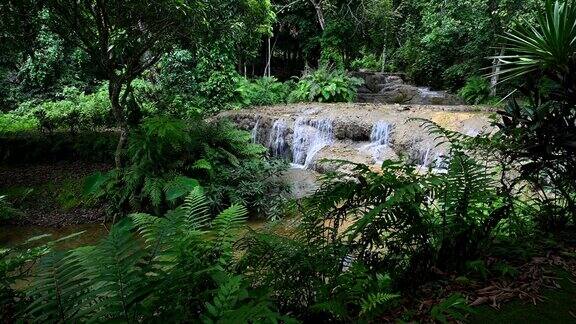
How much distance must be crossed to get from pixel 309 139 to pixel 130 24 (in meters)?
5.66

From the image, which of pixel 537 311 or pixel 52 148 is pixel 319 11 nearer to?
pixel 52 148

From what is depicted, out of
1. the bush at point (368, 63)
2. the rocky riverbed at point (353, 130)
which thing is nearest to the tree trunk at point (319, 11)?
the bush at point (368, 63)

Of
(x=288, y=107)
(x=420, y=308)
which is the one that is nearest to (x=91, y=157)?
(x=288, y=107)

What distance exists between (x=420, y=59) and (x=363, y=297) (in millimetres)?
16390

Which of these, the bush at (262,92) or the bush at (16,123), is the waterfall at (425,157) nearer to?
the bush at (262,92)

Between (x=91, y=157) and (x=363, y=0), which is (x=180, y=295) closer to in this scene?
(x=91, y=157)

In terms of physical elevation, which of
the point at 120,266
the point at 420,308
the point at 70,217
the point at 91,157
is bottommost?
the point at 70,217

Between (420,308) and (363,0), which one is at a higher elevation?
(363,0)

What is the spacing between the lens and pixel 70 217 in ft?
23.5

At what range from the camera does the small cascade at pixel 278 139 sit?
10.9m

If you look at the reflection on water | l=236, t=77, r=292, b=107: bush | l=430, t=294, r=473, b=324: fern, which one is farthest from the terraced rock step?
l=430, t=294, r=473, b=324: fern

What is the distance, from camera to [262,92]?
47.0 feet

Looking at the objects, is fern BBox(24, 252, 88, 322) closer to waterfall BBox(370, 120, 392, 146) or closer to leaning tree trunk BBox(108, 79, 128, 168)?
leaning tree trunk BBox(108, 79, 128, 168)

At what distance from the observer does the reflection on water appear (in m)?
6.18
